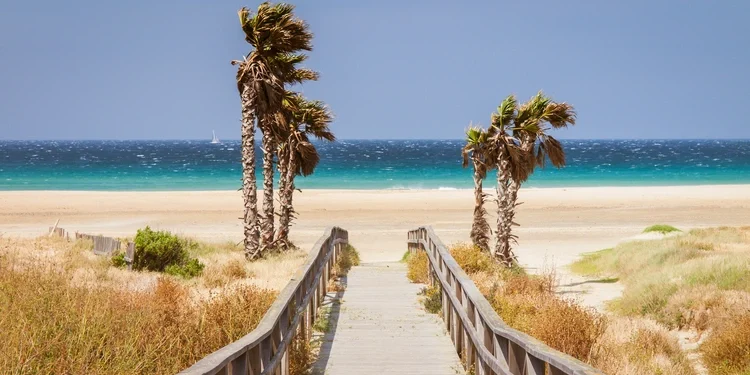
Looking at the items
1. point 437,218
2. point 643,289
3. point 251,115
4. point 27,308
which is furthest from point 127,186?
point 27,308

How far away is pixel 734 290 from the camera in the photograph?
1634cm

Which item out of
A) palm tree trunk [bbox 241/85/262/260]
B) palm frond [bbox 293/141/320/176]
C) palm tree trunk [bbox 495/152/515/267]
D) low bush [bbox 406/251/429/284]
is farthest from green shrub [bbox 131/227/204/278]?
palm frond [bbox 293/141/320/176]

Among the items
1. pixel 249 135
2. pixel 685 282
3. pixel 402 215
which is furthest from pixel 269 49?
pixel 402 215

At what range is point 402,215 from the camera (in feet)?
173

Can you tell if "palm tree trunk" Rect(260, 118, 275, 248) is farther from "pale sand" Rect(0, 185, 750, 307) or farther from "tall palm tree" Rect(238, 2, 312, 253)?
"pale sand" Rect(0, 185, 750, 307)

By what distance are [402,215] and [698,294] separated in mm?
36673

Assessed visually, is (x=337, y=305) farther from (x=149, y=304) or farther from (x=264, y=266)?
(x=264, y=266)

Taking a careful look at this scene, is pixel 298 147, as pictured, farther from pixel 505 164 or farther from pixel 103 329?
pixel 103 329

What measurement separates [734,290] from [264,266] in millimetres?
11589

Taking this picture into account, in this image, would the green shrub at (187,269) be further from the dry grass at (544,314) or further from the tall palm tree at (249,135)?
the dry grass at (544,314)

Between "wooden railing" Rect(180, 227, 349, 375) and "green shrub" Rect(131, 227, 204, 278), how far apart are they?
8.02 m

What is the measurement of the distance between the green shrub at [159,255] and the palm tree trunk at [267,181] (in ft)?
13.8

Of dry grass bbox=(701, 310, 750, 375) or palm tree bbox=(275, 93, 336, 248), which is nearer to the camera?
dry grass bbox=(701, 310, 750, 375)

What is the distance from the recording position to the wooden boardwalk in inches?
414
